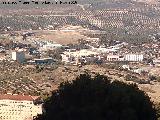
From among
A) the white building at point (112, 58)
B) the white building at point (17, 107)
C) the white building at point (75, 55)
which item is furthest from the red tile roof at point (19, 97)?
the white building at point (112, 58)

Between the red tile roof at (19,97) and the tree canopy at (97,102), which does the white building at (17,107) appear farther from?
the tree canopy at (97,102)

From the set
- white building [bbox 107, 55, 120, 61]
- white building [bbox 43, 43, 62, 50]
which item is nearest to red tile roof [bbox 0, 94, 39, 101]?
white building [bbox 107, 55, 120, 61]

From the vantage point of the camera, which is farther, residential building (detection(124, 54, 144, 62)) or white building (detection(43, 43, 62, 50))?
A: white building (detection(43, 43, 62, 50))

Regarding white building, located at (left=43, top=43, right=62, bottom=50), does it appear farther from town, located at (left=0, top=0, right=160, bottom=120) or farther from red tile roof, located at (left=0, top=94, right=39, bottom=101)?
red tile roof, located at (left=0, top=94, right=39, bottom=101)

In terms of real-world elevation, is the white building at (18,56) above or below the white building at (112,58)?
above

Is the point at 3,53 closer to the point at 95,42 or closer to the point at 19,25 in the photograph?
the point at 95,42
